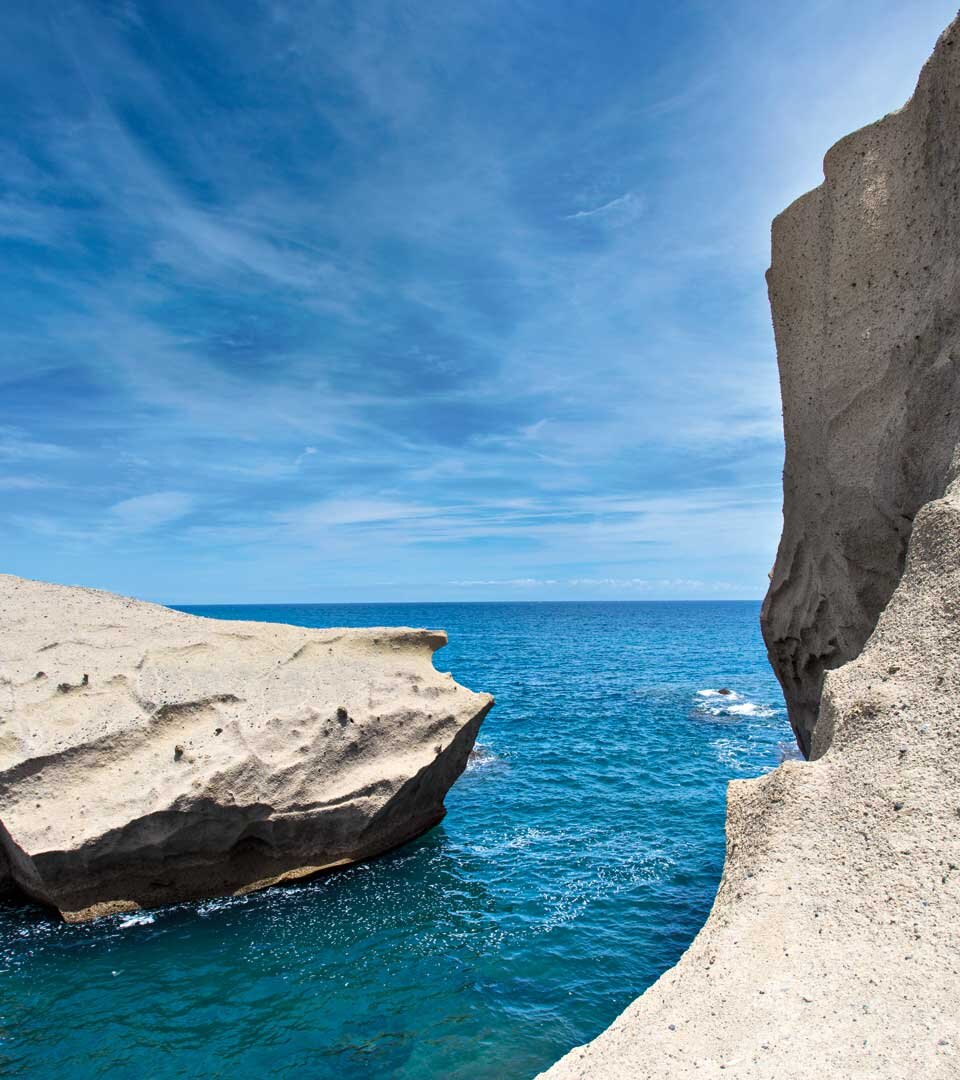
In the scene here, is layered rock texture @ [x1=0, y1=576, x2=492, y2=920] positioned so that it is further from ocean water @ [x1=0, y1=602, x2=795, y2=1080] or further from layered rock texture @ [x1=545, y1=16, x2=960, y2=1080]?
layered rock texture @ [x1=545, y1=16, x2=960, y2=1080]

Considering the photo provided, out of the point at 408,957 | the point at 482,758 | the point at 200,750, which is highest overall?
the point at 200,750

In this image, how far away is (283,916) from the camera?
12297 mm

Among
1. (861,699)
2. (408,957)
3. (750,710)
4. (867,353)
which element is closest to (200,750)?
(408,957)

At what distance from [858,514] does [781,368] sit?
10.5 feet

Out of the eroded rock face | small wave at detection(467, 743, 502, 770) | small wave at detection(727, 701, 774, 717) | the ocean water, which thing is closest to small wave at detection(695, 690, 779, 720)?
small wave at detection(727, 701, 774, 717)

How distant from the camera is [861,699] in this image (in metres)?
5.90

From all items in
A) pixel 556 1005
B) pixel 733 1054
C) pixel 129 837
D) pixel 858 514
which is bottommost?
pixel 556 1005

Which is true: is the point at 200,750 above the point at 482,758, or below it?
above

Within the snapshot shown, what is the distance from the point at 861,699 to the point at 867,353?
569cm

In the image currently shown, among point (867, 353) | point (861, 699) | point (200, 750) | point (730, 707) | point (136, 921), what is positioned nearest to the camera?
point (861, 699)

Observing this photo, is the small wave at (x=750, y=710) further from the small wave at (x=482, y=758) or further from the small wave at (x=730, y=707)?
the small wave at (x=482, y=758)

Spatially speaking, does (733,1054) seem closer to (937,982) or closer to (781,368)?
(937,982)

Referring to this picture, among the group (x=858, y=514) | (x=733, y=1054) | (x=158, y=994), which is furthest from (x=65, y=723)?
(x=858, y=514)

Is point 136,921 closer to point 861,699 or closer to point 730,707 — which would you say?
point 861,699
